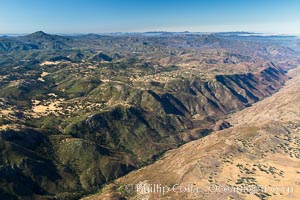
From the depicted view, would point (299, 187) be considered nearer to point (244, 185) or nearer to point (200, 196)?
point (244, 185)

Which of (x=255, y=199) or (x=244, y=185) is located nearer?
(x=255, y=199)

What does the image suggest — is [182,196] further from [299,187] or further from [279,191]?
[299,187]

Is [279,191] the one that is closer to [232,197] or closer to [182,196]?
[232,197]

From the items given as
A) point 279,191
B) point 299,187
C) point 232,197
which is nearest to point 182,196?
point 232,197

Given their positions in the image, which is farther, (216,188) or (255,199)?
(216,188)

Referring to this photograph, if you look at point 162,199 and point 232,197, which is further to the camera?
point 162,199

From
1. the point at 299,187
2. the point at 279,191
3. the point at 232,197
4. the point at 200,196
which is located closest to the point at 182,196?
the point at 200,196

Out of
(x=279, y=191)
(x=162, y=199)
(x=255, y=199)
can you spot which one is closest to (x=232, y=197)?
(x=255, y=199)
